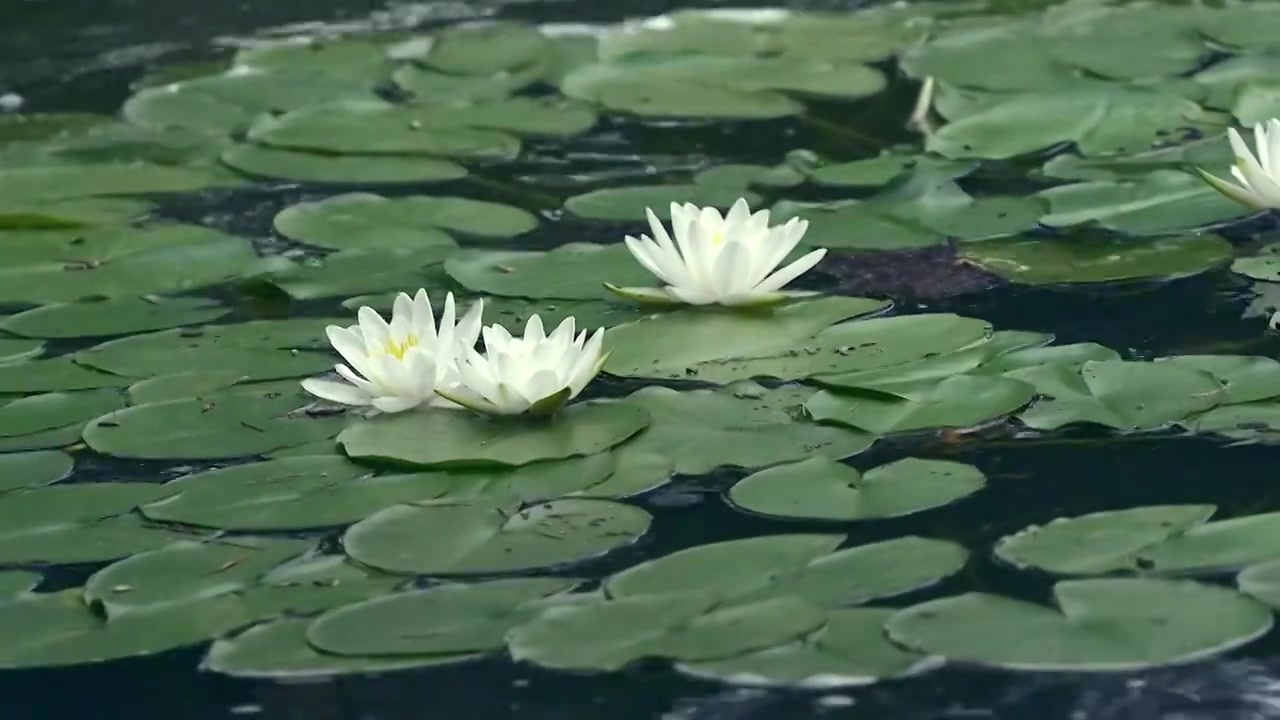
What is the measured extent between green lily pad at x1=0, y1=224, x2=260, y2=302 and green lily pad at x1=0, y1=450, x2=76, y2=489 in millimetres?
505

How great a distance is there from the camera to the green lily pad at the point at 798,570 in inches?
57.9

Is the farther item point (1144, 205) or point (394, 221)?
point (394, 221)

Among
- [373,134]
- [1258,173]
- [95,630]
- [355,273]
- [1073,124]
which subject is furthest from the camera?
[373,134]

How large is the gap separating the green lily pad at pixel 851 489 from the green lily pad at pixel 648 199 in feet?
2.92

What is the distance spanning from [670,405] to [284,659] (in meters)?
0.56

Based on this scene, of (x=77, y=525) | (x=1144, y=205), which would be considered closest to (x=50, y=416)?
(x=77, y=525)

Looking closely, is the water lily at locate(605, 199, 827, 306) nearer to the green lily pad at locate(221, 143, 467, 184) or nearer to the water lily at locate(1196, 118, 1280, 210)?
the water lily at locate(1196, 118, 1280, 210)

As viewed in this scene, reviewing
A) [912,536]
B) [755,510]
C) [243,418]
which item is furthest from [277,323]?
[912,536]

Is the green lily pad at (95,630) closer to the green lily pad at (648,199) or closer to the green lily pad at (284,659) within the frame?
the green lily pad at (284,659)

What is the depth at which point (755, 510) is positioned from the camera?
164 cm

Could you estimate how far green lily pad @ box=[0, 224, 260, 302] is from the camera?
2.34 meters

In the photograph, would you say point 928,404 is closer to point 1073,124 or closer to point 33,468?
point 33,468

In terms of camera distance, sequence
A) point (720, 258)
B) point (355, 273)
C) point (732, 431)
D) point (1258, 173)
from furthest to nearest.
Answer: point (355, 273)
point (1258, 173)
point (720, 258)
point (732, 431)

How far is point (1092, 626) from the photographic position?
4.58 ft
